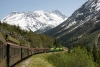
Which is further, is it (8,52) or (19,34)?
(19,34)

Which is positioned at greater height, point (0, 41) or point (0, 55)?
point (0, 41)

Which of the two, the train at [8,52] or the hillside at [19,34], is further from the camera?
the hillside at [19,34]

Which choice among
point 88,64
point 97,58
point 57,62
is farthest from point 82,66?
point 97,58

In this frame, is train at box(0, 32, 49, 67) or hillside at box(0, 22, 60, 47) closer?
train at box(0, 32, 49, 67)

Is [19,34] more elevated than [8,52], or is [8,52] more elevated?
[19,34]

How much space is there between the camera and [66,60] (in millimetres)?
93500

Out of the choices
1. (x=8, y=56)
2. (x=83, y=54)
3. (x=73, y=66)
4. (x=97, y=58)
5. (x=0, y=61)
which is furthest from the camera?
(x=97, y=58)

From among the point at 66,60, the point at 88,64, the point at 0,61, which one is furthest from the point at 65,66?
the point at 0,61

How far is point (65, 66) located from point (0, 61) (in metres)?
77.0

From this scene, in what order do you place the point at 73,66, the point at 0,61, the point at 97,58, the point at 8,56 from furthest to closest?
the point at 97,58
the point at 73,66
the point at 8,56
the point at 0,61

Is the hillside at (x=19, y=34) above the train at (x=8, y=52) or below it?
above

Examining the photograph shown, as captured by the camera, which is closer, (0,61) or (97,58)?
(0,61)

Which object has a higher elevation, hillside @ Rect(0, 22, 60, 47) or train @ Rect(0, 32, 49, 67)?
hillside @ Rect(0, 22, 60, 47)

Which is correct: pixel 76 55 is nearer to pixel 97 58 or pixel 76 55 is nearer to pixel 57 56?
pixel 57 56
